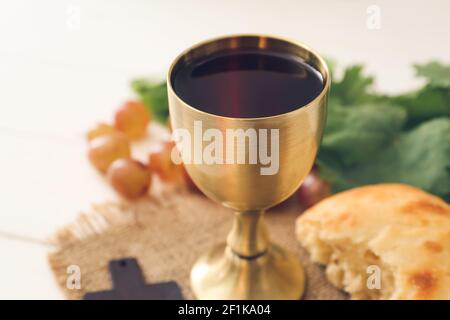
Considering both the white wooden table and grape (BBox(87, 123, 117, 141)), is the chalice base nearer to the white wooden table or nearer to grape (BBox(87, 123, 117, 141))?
the white wooden table

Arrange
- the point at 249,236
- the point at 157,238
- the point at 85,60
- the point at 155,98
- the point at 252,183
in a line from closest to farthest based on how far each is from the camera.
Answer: the point at 252,183, the point at 249,236, the point at 157,238, the point at 155,98, the point at 85,60

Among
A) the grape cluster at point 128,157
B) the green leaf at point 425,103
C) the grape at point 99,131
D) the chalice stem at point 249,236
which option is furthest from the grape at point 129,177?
the green leaf at point 425,103

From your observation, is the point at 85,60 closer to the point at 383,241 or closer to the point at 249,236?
the point at 249,236

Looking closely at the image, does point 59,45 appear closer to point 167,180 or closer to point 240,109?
point 167,180

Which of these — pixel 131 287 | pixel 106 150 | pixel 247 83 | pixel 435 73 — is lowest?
pixel 131 287

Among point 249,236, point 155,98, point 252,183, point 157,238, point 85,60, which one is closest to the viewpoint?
point 252,183

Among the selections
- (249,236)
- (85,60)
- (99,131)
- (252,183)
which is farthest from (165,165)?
(85,60)

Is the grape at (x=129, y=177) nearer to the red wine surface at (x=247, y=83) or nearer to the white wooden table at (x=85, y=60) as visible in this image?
the white wooden table at (x=85, y=60)
